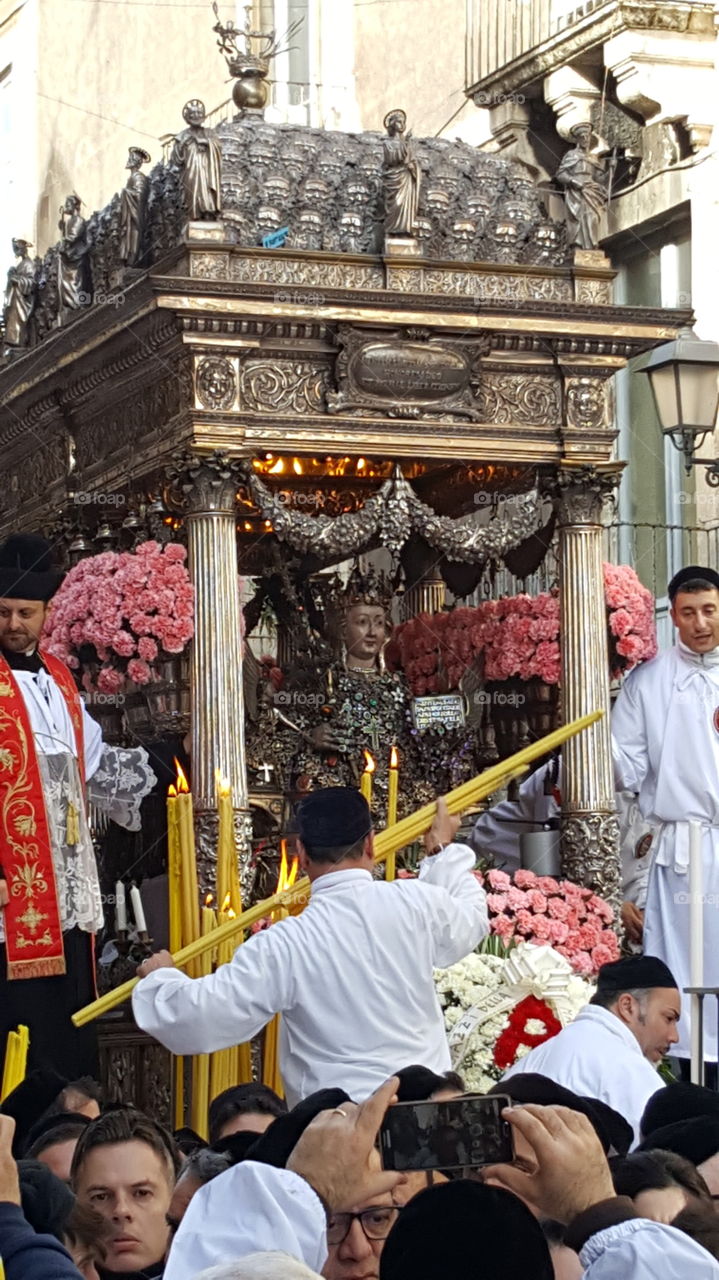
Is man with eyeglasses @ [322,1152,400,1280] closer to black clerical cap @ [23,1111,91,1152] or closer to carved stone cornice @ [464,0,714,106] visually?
black clerical cap @ [23,1111,91,1152]

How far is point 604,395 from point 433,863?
5.01m

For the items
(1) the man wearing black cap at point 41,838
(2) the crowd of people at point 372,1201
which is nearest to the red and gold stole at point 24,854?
(1) the man wearing black cap at point 41,838

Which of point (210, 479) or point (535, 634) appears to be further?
point (535, 634)

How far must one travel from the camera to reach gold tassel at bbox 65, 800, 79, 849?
9344 mm

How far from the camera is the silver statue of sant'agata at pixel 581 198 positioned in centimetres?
1208

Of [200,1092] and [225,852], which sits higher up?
[225,852]

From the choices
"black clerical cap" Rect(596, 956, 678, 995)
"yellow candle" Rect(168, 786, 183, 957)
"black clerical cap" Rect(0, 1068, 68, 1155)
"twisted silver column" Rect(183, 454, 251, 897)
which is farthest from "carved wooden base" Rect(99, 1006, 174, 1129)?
"black clerical cap" Rect(596, 956, 678, 995)

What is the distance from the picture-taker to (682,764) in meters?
9.95

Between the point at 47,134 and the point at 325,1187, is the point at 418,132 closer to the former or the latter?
the point at 47,134

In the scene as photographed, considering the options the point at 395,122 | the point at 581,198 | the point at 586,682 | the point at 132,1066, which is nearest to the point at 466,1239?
the point at 132,1066

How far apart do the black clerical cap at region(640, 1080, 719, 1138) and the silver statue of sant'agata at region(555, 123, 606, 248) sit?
20.9 feet

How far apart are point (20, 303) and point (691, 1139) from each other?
27.4ft

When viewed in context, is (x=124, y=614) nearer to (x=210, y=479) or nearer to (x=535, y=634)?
(x=210, y=479)

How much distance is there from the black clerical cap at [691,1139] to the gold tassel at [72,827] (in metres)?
3.84
